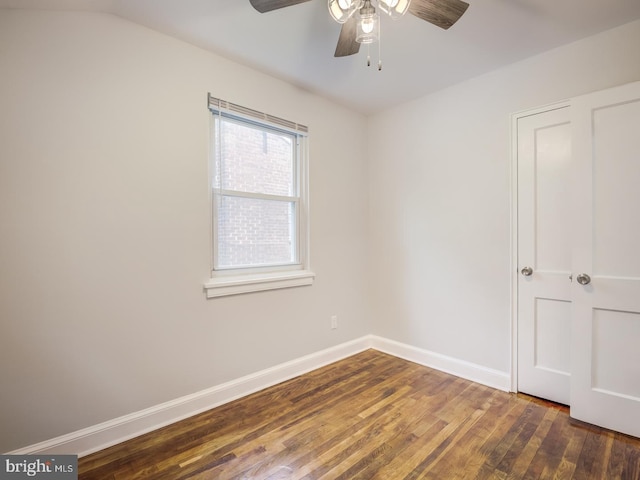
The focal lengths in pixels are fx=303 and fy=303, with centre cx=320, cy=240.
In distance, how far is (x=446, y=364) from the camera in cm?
281

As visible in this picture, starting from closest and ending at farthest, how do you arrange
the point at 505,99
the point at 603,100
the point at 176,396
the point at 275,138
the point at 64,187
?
the point at 64,187 → the point at 603,100 → the point at 176,396 → the point at 505,99 → the point at 275,138

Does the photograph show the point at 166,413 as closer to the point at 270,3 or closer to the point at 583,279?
the point at 270,3

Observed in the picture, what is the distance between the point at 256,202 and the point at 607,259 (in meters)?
2.51

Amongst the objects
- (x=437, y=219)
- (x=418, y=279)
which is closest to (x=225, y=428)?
(x=418, y=279)

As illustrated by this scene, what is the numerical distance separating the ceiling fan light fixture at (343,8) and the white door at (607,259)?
171cm

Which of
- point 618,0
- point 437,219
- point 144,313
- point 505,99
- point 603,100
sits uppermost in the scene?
point 618,0

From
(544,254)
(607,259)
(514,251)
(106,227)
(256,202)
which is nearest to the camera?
(106,227)

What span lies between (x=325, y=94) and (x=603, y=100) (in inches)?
81.6

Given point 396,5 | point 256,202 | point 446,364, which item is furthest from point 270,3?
point 446,364

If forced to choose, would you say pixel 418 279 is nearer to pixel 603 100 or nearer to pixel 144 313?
pixel 603 100

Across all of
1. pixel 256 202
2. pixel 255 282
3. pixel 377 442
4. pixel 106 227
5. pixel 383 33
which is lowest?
pixel 377 442

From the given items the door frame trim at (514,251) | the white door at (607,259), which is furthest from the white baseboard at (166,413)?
the white door at (607,259)

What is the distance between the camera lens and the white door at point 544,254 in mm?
2195

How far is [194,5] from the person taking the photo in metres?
1.75
